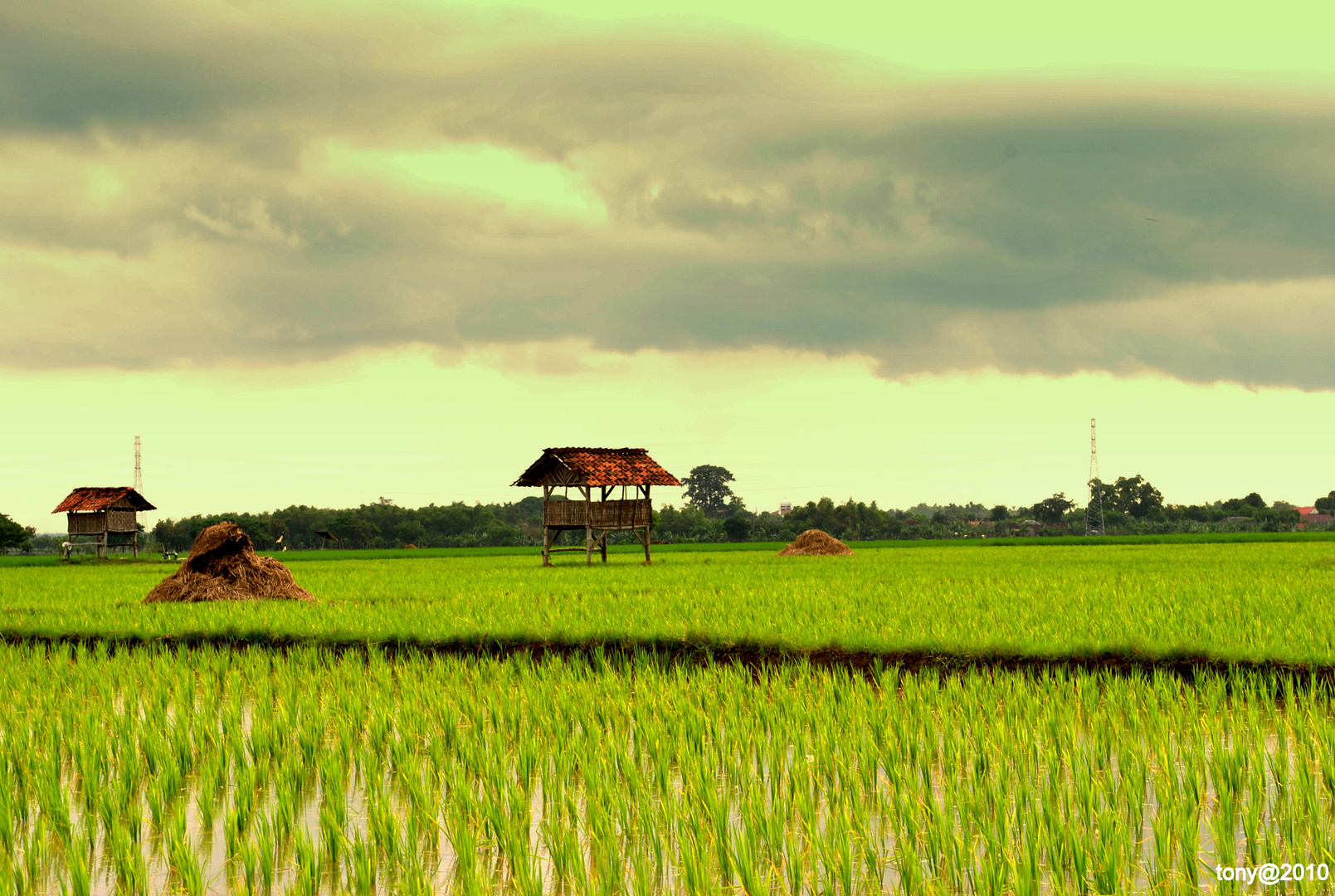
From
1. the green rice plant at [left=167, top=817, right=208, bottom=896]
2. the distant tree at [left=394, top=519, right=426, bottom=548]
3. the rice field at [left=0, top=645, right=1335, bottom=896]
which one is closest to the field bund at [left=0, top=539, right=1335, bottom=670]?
the rice field at [left=0, top=645, right=1335, bottom=896]

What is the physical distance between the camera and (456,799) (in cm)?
498

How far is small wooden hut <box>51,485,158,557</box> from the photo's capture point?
47.6m

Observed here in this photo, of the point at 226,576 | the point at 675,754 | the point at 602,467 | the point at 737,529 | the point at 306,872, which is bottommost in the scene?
the point at 737,529

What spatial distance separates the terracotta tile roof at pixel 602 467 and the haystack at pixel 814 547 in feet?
20.1

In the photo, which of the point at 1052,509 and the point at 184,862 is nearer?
the point at 184,862

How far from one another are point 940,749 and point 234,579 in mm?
15533

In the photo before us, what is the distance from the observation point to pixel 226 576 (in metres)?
17.9

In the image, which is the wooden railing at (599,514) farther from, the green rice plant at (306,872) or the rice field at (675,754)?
the green rice plant at (306,872)

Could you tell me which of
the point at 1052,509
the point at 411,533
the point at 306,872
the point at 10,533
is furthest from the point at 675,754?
the point at 1052,509

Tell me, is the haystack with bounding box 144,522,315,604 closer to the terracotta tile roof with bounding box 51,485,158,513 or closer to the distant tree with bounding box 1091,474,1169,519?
the terracotta tile roof with bounding box 51,485,158,513

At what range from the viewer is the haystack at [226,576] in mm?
17203

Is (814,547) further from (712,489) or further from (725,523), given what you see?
(712,489)

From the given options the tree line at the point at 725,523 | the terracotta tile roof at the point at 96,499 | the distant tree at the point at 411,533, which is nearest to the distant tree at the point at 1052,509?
the tree line at the point at 725,523

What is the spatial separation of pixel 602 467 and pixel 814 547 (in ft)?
31.3
